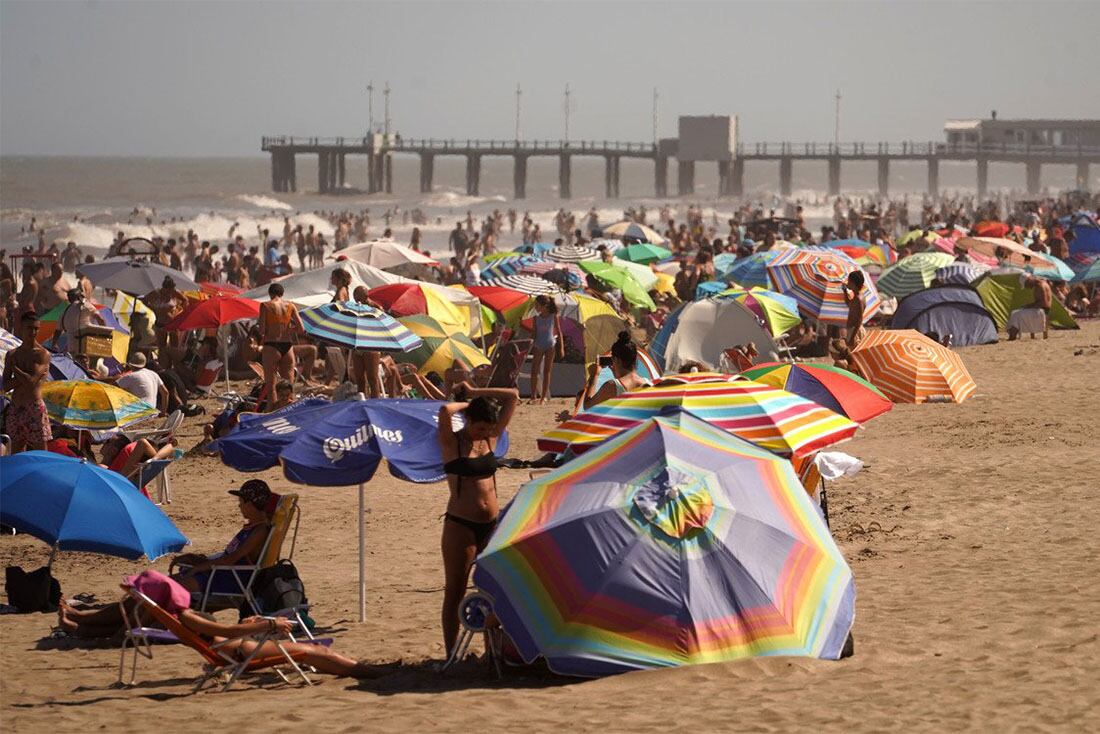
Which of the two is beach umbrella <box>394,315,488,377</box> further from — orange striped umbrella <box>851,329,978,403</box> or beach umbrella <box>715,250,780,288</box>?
beach umbrella <box>715,250,780,288</box>

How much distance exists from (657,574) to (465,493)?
90 cm

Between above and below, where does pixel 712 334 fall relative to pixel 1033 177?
below

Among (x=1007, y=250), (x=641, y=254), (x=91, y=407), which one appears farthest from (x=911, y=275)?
(x=91, y=407)

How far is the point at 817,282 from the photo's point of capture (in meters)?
16.0

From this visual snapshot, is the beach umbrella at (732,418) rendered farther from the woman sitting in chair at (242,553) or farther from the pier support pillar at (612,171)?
the pier support pillar at (612,171)

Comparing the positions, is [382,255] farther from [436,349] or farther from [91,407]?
[91,407]

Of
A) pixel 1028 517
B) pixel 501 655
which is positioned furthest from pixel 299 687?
pixel 1028 517

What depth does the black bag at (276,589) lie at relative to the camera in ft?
21.9

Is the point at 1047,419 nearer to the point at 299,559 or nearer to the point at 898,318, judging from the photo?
the point at 898,318

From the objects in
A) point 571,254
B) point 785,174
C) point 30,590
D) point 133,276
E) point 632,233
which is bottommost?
point 30,590

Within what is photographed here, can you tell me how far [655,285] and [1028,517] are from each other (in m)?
12.4

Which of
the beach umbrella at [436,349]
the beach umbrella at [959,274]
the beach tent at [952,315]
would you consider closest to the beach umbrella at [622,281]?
the beach tent at [952,315]

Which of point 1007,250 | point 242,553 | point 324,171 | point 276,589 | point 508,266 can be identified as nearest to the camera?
point 276,589

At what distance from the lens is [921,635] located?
650 centimetres
